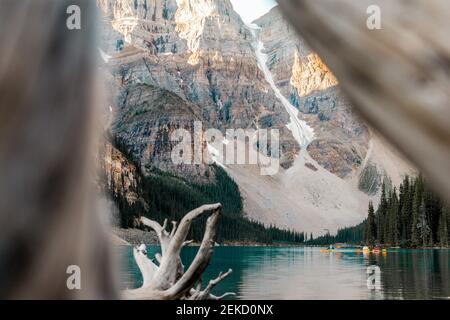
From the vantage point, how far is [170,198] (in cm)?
5766

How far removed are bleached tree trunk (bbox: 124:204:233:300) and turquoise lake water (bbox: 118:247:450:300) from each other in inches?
828

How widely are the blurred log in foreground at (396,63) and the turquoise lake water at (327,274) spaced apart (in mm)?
24643

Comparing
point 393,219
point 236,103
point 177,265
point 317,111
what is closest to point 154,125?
point 236,103

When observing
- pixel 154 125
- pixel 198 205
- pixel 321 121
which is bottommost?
pixel 198 205

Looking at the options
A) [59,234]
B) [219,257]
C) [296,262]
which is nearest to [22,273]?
[59,234]

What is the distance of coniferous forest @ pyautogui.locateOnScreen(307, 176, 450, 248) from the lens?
40438 mm

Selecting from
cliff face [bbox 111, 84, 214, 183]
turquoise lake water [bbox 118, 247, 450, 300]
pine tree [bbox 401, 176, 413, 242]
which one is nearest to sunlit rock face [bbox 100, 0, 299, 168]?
cliff face [bbox 111, 84, 214, 183]

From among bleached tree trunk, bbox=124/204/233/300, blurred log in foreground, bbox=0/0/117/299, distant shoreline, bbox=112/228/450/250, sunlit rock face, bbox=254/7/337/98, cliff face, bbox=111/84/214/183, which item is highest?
sunlit rock face, bbox=254/7/337/98

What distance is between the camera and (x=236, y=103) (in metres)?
91.4

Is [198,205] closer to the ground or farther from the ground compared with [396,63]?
farther from the ground

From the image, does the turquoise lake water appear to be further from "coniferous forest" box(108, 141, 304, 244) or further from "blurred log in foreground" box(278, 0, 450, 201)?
"blurred log in foreground" box(278, 0, 450, 201)

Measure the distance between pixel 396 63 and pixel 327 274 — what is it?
1840 inches

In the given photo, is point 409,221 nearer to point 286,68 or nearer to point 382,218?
point 382,218

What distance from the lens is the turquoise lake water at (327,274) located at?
33.3 metres
